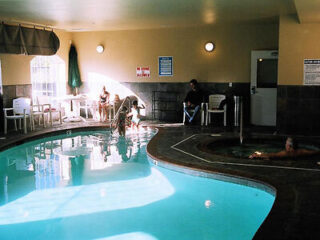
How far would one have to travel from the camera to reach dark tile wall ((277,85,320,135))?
9352 millimetres

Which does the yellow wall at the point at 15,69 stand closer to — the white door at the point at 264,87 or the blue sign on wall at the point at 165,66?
the blue sign on wall at the point at 165,66

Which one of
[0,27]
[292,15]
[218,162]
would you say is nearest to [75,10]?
[0,27]

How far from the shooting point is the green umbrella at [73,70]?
12859 millimetres

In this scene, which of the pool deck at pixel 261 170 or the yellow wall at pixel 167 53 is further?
the yellow wall at pixel 167 53

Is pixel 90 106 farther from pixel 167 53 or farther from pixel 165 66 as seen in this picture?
pixel 167 53

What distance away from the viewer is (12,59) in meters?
10.5

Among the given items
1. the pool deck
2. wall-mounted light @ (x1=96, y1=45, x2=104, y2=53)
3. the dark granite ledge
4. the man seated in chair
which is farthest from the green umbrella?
the dark granite ledge

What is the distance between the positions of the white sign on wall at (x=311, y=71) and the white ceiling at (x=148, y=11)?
99 cm

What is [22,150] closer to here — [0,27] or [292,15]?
[0,27]

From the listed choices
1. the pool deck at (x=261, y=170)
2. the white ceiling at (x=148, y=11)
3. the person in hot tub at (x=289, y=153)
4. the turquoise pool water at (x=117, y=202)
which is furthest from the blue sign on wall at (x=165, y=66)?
the person in hot tub at (x=289, y=153)

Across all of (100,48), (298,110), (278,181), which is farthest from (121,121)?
(278,181)

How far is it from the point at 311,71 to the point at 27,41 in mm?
7042

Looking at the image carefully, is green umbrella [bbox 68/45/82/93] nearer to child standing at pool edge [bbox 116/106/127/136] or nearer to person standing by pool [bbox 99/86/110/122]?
person standing by pool [bbox 99/86/110/122]

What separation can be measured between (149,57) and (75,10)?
4.33 m
